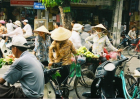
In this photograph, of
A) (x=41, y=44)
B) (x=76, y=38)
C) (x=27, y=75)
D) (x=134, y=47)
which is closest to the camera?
(x=27, y=75)

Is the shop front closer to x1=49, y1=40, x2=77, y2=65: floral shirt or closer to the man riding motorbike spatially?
x1=49, y1=40, x2=77, y2=65: floral shirt

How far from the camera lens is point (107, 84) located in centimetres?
393

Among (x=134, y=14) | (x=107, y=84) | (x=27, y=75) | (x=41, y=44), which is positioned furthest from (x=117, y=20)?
(x=27, y=75)

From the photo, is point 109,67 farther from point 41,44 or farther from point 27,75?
point 41,44

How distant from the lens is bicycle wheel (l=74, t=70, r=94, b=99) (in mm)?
5262

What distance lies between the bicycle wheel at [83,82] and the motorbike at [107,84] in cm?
112

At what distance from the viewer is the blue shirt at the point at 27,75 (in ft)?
9.66

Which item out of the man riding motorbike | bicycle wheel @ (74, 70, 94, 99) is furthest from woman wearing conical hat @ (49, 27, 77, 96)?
the man riding motorbike

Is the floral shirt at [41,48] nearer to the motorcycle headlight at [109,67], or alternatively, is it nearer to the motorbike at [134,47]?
the motorcycle headlight at [109,67]

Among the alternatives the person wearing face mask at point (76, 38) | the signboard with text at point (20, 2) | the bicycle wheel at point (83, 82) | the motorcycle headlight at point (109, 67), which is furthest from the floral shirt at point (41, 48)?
the signboard with text at point (20, 2)

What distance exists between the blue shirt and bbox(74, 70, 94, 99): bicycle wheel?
2253 millimetres

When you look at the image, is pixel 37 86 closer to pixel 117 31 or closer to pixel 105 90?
pixel 105 90

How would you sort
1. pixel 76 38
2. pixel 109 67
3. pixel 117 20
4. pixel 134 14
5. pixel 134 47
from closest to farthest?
pixel 109 67, pixel 76 38, pixel 134 47, pixel 117 20, pixel 134 14

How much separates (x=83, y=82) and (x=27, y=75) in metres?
3.03
